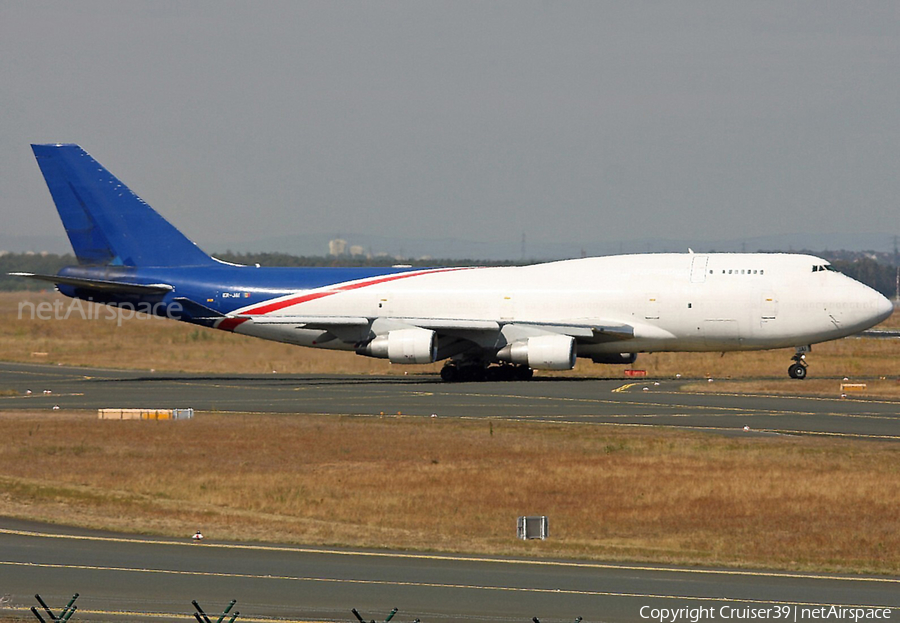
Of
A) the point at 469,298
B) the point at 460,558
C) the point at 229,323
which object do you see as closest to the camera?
the point at 460,558

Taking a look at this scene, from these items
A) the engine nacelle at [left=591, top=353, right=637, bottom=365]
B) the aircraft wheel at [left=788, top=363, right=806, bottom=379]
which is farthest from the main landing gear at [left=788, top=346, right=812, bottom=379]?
the engine nacelle at [left=591, top=353, right=637, bottom=365]

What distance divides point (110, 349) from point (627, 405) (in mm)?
38558

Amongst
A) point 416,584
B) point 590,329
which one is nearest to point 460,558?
point 416,584

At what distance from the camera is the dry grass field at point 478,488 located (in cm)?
2102

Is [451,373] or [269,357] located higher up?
[451,373]

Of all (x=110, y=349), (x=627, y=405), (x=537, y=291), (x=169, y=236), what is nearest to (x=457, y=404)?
(x=627, y=405)

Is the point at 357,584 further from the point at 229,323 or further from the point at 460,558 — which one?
the point at 229,323

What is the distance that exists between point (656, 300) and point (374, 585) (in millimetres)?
33075

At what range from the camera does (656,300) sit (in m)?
48.5

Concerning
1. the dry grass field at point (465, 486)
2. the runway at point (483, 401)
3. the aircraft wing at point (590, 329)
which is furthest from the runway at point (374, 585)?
the aircraft wing at point (590, 329)

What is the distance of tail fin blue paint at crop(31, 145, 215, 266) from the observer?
173 ft

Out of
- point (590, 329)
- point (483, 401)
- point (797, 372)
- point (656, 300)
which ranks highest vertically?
point (656, 300)

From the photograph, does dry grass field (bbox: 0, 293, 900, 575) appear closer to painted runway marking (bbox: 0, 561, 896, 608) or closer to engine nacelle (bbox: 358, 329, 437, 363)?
painted runway marking (bbox: 0, 561, 896, 608)

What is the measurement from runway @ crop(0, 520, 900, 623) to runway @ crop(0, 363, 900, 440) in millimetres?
16769
